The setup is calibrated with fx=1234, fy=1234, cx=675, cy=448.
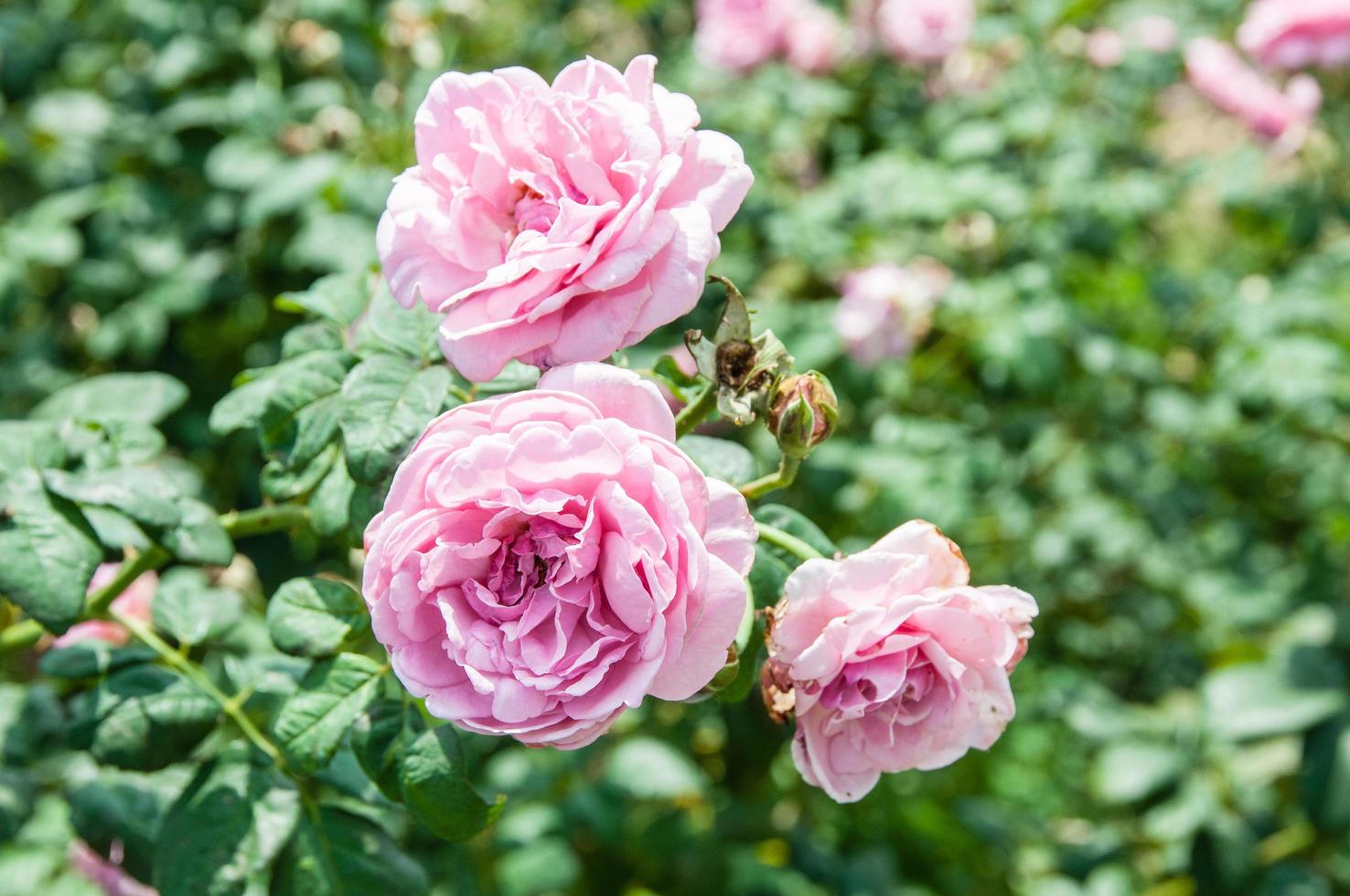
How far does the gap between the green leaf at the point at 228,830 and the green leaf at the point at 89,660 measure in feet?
0.47

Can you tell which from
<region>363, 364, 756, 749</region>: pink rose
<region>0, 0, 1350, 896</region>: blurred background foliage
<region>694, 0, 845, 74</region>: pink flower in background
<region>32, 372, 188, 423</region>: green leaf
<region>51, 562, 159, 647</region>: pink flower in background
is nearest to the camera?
<region>363, 364, 756, 749</region>: pink rose

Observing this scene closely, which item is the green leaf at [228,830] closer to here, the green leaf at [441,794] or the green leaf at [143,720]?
the green leaf at [143,720]

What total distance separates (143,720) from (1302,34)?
8.08 feet

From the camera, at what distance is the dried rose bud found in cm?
86

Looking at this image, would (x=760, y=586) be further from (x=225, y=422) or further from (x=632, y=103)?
(x=225, y=422)

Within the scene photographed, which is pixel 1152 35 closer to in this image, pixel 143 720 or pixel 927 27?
pixel 927 27

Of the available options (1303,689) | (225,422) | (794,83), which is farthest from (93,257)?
(1303,689)

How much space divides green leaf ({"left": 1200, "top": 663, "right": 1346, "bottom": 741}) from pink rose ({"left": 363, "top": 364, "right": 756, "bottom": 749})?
4.99ft

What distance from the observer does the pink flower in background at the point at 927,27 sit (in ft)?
7.88

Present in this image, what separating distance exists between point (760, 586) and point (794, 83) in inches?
69.3

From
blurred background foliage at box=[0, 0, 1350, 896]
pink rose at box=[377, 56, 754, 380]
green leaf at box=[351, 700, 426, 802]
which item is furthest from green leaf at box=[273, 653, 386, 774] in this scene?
blurred background foliage at box=[0, 0, 1350, 896]

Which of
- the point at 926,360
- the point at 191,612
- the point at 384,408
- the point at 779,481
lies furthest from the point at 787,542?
the point at 926,360

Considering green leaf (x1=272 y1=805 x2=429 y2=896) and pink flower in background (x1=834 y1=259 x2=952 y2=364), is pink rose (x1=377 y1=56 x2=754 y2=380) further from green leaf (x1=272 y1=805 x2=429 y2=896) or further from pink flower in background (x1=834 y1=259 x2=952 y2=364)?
pink flower in background (x1=834 y1=259 x2=952 y2=364)

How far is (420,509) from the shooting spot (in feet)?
2.50
